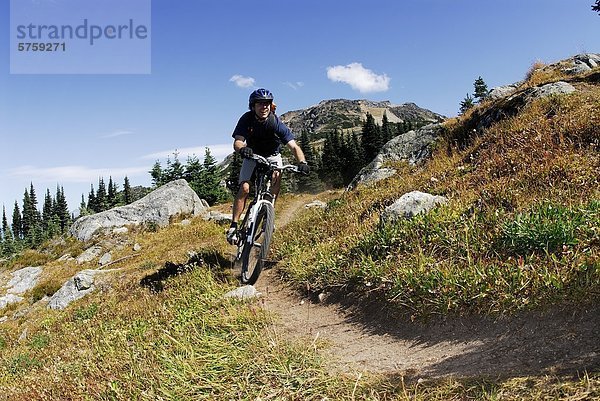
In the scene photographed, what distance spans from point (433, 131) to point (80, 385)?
1832cm

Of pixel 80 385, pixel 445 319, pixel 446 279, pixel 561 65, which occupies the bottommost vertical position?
pixel 80 385

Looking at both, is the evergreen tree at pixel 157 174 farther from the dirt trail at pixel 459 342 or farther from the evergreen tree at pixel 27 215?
the evergreen tree at pixel 27 215

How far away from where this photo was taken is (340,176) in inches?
3246

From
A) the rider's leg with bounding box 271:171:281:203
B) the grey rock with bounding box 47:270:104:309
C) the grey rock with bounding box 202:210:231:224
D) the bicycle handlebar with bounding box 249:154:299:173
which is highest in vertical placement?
the bicycle handlebar with bounding box 249:154:299:173

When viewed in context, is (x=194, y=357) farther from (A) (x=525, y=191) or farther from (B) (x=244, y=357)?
(A) (x=525, y=191)

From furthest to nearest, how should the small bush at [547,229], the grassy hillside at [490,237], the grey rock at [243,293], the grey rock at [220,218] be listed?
the grey rock at [220,218], the grey rock at [243,293], the small bush at [547,229], the grassy hillside at [490,237]

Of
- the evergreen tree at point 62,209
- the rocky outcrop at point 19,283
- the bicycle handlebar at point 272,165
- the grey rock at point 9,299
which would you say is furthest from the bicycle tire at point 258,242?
the evergreen tree at point 62,209

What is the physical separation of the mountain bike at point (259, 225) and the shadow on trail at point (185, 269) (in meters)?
0.64

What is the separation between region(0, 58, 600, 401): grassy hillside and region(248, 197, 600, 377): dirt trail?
18cm

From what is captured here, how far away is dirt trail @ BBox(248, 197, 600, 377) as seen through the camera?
11.7 ft

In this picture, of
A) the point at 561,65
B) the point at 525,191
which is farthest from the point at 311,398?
the point at 561,65

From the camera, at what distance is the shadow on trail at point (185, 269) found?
333 inches

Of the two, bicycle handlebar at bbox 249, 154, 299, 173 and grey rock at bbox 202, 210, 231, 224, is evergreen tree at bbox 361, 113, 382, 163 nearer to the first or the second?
grey rock at bbox 202, 210, 231, 224

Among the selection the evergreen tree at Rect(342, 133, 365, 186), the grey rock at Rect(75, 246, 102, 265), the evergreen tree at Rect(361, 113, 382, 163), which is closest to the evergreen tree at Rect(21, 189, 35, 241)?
the evergreen tree at Rect(342, 133, 365, 186)
